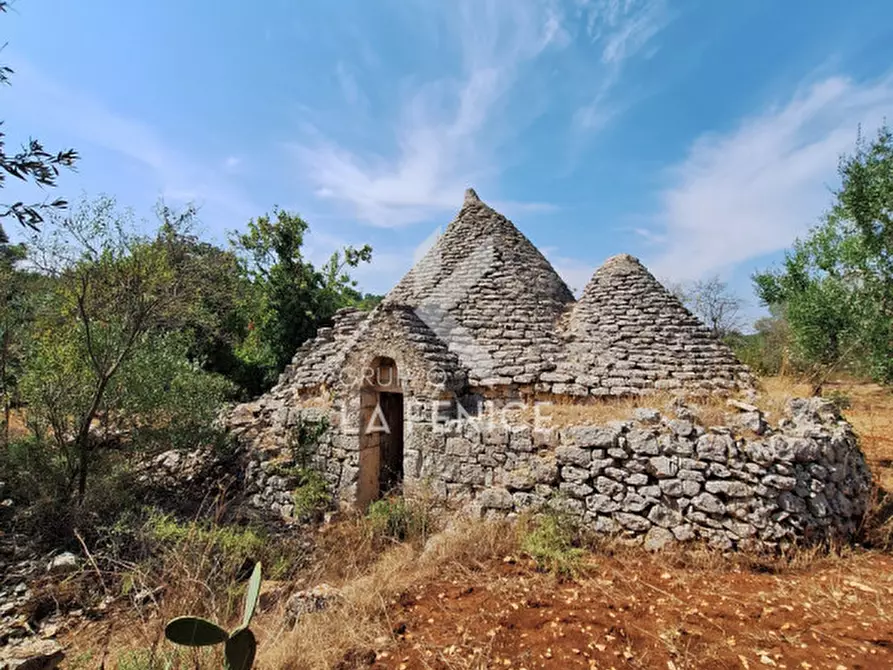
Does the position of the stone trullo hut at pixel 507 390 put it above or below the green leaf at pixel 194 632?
above

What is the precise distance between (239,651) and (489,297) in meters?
6.96

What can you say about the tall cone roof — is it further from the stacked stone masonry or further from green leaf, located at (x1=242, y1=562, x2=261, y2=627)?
green leaf, located at (x1=242, y1=562, x2=261, y2=627)

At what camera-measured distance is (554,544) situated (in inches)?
176

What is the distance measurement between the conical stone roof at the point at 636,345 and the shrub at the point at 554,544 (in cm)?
258

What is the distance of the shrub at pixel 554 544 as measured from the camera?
4090 mm

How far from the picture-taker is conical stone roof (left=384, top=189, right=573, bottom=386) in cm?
747

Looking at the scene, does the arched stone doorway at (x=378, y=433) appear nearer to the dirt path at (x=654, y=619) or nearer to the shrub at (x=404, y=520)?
the shrub at (x=404, y=520)

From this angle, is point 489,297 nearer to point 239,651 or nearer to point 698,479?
point 698,479

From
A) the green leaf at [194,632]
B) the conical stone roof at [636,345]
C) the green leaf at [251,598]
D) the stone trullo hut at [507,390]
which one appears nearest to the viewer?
the green leaf at [194,632]

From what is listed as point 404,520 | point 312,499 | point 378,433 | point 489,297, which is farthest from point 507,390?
point 312,499

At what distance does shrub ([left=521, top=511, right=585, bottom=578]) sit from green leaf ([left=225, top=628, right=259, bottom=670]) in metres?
2.80

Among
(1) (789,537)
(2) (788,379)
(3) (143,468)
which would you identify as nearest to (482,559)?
(1) (789,537)

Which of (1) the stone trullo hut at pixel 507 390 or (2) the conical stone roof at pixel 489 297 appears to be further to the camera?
(2) the conical stone roof at pixel 489 297

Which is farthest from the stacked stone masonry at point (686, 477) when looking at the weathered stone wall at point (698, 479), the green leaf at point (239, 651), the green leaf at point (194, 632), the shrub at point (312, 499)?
the green leaf at point (194, 632)
